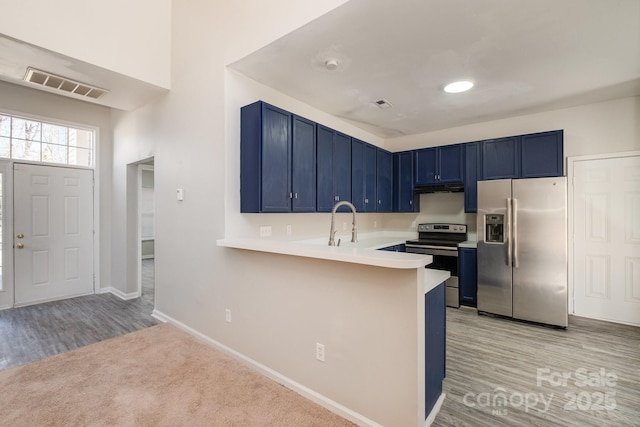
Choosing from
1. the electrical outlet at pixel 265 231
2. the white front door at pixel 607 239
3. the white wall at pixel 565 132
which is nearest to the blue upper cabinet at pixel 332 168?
the electrical outlet at pixel 265 231

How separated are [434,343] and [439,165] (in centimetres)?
322

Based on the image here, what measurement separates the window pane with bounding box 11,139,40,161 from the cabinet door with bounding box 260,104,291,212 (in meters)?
4.04

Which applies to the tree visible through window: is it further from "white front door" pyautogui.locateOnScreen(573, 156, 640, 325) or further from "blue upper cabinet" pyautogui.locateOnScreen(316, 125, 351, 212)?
"white front door" pyautogui.locateOnScreen(573, 156, 640, 325)

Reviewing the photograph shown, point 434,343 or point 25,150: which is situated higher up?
point 25,150

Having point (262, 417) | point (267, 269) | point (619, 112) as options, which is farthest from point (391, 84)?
point (262, 417)

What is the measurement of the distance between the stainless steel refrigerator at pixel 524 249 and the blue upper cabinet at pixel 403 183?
119cm

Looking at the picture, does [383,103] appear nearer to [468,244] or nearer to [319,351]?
[468,244]

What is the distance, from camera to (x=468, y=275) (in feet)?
13.1

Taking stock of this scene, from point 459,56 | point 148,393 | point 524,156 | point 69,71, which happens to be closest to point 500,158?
point 524,156

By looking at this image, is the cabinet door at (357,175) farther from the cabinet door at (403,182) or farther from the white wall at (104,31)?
the white wall at (104,31)

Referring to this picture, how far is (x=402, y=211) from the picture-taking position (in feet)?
16.2

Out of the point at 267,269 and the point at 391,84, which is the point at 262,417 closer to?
the point at 267,269

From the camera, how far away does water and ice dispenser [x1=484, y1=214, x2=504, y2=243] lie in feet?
12.1

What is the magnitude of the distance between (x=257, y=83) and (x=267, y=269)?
1.93 metres
